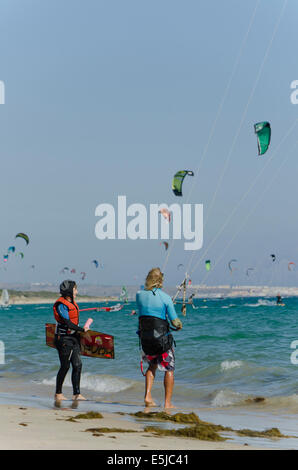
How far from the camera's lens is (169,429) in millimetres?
5293

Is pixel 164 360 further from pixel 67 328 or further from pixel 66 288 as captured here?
pixel 66 288

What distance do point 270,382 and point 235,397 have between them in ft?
5.62

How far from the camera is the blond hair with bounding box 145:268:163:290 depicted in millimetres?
6496

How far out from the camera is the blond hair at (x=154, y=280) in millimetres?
6496

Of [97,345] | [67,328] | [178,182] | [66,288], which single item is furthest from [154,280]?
[178,182]

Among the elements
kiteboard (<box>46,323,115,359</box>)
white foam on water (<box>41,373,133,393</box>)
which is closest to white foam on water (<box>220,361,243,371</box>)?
white foam on water (<box>41,373,133,393</box>)

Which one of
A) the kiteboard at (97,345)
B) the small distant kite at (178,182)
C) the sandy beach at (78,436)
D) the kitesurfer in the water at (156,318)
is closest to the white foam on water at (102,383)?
the kiteboard at (97,345)

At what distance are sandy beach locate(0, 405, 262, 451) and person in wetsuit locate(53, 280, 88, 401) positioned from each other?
130cm

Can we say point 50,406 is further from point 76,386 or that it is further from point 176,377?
point 176,377

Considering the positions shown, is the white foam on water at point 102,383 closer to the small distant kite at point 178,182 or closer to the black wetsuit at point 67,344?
the black wetsuit at point 67,344

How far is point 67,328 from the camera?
7105 millimetres

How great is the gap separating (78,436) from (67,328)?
258 centimetres

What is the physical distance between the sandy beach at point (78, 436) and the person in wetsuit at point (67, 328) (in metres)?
1.30

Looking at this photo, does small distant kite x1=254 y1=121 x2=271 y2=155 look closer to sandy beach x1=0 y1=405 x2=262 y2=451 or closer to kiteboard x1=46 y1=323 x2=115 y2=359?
kiteboard x1=46 y1=323 x2=115 y2=359
